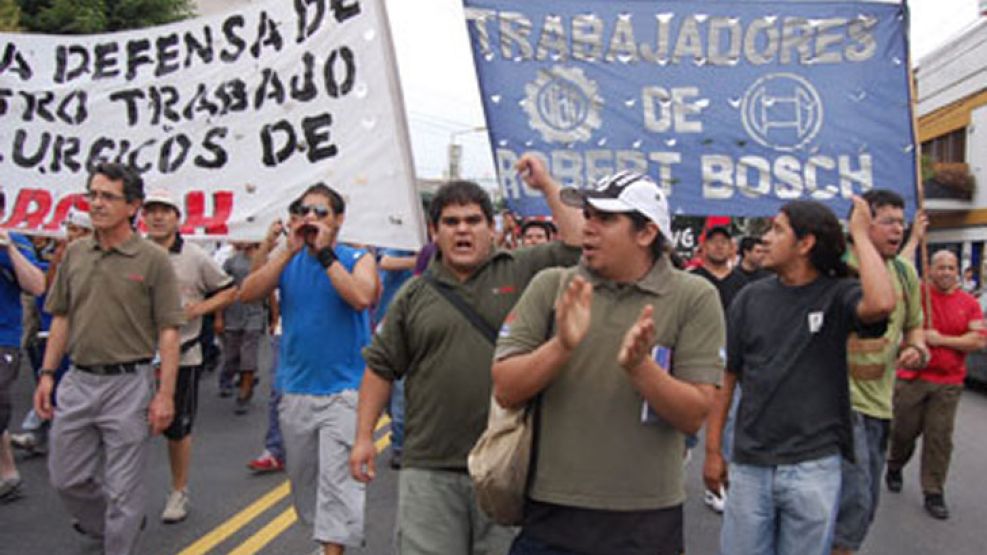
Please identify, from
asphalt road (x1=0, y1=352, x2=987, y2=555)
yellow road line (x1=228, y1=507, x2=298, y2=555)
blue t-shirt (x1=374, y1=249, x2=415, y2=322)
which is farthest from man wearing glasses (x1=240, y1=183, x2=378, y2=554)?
blue t-shirt (x1=374, y1=249, x2=415, y2=322)

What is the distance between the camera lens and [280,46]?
519cm

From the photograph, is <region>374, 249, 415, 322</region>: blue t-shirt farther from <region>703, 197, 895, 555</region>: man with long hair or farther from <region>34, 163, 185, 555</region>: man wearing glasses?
<region>703, 197, 895, 555</region>: man with long hair

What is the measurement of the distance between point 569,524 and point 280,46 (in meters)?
3.66

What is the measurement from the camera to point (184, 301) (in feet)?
18.3

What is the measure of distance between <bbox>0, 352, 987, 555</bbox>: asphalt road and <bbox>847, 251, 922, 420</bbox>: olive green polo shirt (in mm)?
1332

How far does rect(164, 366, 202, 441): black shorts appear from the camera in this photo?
17.5 feet

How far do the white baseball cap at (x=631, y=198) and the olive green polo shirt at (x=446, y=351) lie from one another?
29.5 inches

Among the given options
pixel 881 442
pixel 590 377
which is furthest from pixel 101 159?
pixel 881 442

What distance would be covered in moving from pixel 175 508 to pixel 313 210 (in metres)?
2.29

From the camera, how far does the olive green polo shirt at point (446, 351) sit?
328 cm

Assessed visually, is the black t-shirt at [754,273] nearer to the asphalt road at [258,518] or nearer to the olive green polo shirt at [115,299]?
the asphalt road at [258,518]

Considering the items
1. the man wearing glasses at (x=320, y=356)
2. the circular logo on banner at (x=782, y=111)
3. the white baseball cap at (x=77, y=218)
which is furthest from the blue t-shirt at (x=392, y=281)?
the circular logo on banner at (x=782, y=111)

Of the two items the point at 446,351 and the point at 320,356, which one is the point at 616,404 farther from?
the point at 320,356

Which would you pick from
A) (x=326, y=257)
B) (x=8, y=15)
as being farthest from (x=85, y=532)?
(x=8, y=15)
